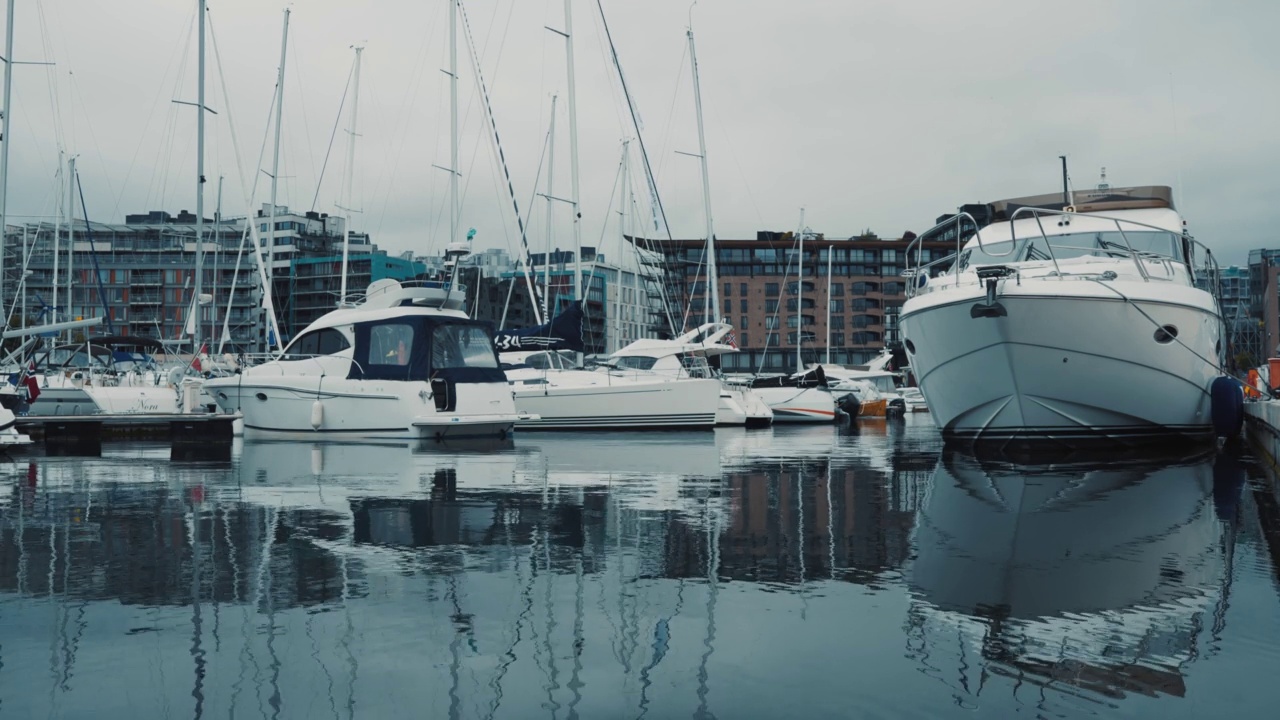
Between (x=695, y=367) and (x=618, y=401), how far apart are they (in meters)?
4.47

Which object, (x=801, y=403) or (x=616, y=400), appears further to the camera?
(x=801, y=403)

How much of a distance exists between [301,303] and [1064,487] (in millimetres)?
126504

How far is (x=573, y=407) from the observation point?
26969 millimetres

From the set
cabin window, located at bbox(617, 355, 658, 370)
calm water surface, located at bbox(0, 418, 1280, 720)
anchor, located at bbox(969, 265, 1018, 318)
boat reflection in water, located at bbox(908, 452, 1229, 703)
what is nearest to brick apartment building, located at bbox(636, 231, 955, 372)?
cabin window, located at bbox(617, 355, 658, 370)

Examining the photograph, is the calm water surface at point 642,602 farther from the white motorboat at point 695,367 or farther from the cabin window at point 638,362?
the cabin window at point 638,362

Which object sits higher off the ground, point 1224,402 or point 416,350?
point 416,350

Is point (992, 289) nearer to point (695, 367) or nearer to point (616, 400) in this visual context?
point (616, 400)

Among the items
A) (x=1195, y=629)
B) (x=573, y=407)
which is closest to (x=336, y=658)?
(x=1195, y=629)

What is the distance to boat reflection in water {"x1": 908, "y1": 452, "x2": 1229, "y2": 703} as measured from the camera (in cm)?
398

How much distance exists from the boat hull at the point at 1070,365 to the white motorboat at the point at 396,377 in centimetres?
783

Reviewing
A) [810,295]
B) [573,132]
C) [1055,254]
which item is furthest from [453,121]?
[810,295]

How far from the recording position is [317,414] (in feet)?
63.4

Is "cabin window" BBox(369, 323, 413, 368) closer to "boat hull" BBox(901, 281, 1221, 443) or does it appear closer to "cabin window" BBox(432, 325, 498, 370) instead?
"cabin window" BBox(432, 325, 498, 370)

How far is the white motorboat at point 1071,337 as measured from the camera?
13695mm
